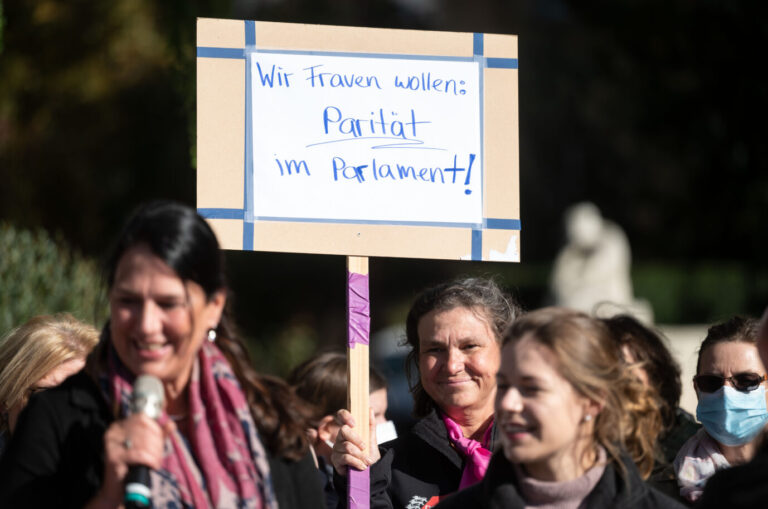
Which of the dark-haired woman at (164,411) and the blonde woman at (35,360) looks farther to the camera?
the blonde woman at (35,360)

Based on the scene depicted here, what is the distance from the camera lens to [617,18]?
74.7 ft

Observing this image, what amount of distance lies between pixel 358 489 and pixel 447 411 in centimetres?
→ 44

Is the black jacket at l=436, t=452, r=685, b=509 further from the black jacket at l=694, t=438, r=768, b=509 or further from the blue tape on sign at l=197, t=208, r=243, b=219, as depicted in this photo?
the blue tape on sign at l=197, t=208, r=243, b=219

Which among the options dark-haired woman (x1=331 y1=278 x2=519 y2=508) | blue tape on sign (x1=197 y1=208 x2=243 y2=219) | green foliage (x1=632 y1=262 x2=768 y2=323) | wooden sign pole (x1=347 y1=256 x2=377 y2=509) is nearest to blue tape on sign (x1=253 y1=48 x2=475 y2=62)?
blue tape on sign (x1=197 y1=208 x2=243 y2=219)

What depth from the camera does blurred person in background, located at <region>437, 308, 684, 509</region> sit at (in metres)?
2.83

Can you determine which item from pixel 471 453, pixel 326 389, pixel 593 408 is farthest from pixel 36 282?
pixel 593 408

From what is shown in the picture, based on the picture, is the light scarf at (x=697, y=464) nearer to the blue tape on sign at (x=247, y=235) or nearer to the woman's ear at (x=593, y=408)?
the woman's ear at (x=593, y=408)

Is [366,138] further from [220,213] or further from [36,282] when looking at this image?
[36,282]

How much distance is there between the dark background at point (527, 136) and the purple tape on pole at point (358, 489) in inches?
106

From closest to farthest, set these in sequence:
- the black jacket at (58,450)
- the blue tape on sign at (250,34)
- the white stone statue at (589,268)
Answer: the black jacket at (58,450), the blue tape on sign at (250,34), the white stone statue at (589,268)

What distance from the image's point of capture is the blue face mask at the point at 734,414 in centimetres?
378

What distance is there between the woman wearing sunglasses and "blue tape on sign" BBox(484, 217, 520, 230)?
805 millimetres

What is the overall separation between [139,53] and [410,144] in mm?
9541

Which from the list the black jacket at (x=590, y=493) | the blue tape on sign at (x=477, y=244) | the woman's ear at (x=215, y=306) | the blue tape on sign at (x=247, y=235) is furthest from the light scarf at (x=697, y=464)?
the woman's ear at (x=215, y=306)
